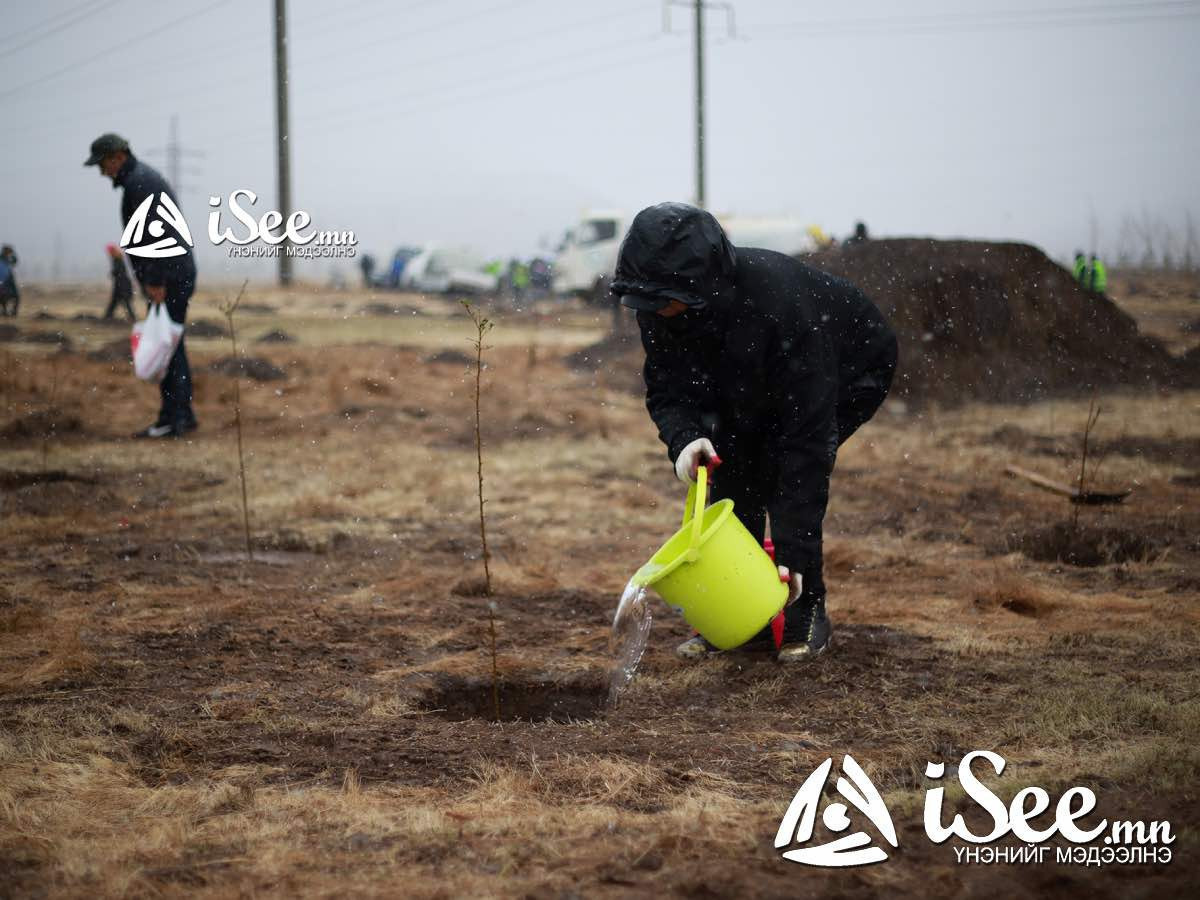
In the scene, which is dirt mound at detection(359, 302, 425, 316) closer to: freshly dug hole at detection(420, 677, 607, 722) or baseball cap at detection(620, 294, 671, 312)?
freshly dug hole at detection(420, 677, 607, 722)

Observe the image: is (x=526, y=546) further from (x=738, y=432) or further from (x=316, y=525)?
(x=738, y=432)

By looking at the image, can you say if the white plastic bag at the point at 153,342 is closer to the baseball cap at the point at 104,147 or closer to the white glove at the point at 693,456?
the baseball cap at the point at 104,147

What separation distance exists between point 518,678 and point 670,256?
1.60m

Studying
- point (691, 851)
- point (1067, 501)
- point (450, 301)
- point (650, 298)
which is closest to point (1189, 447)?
point (1067, 501)

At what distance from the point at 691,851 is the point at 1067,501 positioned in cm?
513

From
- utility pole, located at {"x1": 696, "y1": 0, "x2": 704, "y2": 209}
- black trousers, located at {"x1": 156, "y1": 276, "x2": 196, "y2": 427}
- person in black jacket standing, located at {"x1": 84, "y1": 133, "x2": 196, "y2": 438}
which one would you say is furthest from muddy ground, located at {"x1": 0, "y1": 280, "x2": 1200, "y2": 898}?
utility pole, located at {"x1": 696, "y1": 0, "x2": 704, "y2": 209}

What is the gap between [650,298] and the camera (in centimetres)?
329

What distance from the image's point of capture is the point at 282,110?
18.3 m

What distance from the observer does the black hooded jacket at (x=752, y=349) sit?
10.7 ft

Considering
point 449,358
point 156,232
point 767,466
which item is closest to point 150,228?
point 156,232

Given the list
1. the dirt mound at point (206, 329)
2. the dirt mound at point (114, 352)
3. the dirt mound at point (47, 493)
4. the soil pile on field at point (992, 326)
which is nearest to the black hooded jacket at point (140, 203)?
the dirt mound at point (47, 493)

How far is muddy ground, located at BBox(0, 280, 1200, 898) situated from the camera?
246cm

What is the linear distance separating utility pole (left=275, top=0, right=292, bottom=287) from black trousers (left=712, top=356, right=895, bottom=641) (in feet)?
42.9

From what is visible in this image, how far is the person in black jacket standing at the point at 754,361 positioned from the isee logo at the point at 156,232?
5195 millimetres
